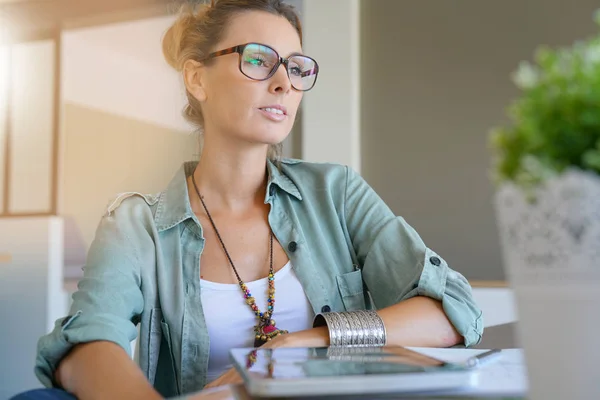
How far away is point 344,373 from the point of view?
53 cm

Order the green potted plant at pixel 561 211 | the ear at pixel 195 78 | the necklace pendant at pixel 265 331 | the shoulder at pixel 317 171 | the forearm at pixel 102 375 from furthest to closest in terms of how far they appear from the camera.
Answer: the ear at pixel 195 78
the shoulder at pixel 317 171
the necklace pendant at pixel 265 331
the forearm at pixel 102 375
the green potted plant at pixel 561 211

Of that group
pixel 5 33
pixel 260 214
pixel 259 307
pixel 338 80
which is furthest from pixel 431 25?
pixel 5 33

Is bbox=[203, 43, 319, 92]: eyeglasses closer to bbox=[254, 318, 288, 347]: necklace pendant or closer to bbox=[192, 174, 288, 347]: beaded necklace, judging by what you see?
bbox=[192, 174, 288, 347]: beaded necklace

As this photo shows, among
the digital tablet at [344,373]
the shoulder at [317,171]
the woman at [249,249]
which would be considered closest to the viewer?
the digital tablet at [344,373]

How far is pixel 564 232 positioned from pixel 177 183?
1183mm

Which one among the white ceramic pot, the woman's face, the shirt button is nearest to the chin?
the woman's face

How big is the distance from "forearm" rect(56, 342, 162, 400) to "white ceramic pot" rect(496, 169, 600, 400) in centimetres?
61

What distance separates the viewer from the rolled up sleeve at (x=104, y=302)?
979 millimetres

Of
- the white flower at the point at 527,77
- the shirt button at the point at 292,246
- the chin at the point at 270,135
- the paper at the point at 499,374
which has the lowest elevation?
the paper at the point at 499,374

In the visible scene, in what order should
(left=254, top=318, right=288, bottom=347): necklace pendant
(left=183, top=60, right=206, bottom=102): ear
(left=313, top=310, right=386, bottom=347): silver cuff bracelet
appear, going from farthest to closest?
(left=183, top=60, right=206, bottom=102): ear, (left=254, top=318, right=288, bottom=347): necklace pendant, (left=313, top=310, right=386, bottom=347): silver cuff bracelet

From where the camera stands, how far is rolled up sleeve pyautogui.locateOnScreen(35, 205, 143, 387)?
3.21 ft

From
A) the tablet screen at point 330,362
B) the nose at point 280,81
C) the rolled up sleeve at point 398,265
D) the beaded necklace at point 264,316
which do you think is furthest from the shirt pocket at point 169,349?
the tablet screen at point 330,362

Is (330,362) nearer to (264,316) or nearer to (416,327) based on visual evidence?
(416,327)

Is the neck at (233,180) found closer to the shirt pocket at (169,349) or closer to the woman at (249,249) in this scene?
the woman at (249,249)
